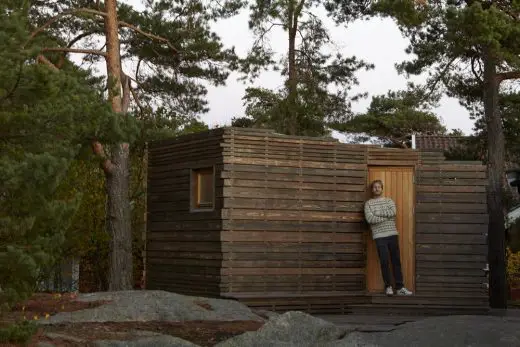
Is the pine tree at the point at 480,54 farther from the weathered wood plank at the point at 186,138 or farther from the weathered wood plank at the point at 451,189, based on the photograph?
the weathered wood plank at the point at 186,138

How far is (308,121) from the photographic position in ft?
91.0

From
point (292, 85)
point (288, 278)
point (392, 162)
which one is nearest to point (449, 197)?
point (392, 162)

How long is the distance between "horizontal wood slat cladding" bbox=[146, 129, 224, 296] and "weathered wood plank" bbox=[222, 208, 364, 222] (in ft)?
0.92

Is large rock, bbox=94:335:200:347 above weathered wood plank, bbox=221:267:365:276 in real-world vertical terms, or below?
below

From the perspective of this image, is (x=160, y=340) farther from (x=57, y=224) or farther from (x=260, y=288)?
(x=260, y=288)

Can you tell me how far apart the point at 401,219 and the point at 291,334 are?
17.6 feet

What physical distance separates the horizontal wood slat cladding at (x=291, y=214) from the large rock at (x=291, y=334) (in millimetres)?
3151

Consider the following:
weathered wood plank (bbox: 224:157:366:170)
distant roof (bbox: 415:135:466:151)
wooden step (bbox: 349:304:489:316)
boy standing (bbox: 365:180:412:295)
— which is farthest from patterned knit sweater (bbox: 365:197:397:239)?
distant roof (bbox: 415:135:466:151)

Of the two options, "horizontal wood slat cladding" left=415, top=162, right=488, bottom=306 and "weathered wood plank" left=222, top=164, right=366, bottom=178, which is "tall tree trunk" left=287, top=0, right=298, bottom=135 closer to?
"weathered wood plank" left=222, top=164, right=366, bottom=178

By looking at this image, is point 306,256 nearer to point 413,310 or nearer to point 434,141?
point 413,310

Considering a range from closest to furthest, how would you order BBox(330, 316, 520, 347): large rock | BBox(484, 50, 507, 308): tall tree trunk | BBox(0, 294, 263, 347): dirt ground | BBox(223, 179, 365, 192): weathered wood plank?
BBox(0, 294, 263, 347): dirt ground < BBox(330, 316, 520, 347): large rock < BBox(223, 179, 365, 192): weathered wood plank < BBox(484, 50, 507, 308): tall tree trunk

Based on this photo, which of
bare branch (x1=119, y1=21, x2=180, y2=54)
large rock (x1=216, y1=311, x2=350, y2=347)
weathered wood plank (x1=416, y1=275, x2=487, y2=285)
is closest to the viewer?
large rock (x1=216, y1=311, x2=350, y2=347)

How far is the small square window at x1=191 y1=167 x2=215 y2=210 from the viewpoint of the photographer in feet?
49.2

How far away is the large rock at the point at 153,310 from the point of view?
452 inches
